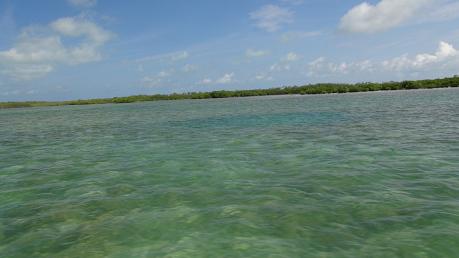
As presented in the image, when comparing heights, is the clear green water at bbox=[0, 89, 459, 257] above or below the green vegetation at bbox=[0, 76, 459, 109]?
below

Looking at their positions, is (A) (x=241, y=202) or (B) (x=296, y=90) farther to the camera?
(B) (x=296, y=90)

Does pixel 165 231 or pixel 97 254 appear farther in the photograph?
pixel 165 231

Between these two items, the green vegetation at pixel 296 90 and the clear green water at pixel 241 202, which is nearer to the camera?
the clear green water at pixel 241 202

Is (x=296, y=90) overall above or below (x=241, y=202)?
above

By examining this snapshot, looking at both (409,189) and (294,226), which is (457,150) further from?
(294,226)

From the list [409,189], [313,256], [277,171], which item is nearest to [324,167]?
[277,171]

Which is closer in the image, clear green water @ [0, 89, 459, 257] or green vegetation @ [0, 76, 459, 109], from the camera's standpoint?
clear green water @ [0, 89, 459, 257]

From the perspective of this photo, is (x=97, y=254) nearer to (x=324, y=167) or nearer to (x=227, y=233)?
(x=227, y=233)

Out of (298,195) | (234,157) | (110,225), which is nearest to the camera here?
(110,225)

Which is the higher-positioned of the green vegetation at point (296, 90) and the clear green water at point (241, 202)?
the green vegetation at point (296, 90)

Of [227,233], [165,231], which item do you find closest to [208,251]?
[227,233]

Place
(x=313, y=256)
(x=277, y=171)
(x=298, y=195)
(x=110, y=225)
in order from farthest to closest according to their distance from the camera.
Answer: (x=277, y=171), (x=298, y=195), (x=110, y=225), (x=313, y=256)

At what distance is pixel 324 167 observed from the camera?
40.4 ft

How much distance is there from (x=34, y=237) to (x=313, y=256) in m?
5.39
